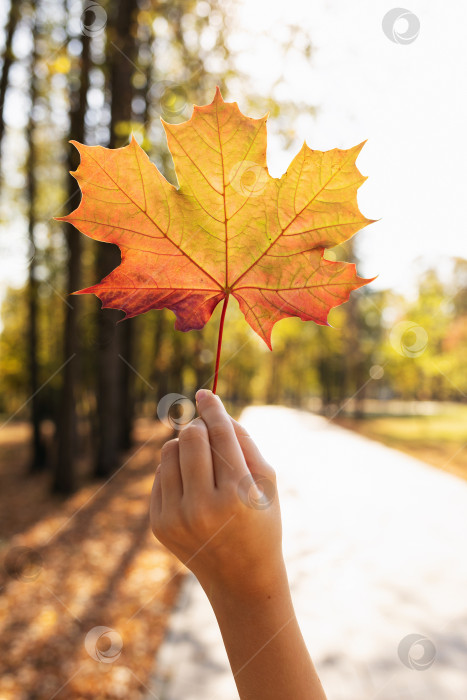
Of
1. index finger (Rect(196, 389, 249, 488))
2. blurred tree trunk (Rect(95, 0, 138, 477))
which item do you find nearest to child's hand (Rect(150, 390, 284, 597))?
index finger (Rect(196, 389, 249, 488))

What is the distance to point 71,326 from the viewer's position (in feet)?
25.8

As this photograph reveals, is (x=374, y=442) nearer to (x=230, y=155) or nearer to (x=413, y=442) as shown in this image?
(x=413, y=442)

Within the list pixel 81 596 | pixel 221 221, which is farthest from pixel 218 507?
pixel 81 596

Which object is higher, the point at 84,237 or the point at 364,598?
the point at 84,237

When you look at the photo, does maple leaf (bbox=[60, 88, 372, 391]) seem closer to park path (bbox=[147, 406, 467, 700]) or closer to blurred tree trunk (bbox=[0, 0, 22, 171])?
park path (bbox=[147, 406, 467, 700])

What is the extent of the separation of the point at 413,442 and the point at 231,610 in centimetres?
1983

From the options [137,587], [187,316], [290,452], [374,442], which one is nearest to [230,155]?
[187,316]

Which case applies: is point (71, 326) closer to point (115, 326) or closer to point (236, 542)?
point (115, 326)

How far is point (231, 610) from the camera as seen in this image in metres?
0.85

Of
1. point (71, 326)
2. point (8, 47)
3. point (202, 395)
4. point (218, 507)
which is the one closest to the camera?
point (218, 507)

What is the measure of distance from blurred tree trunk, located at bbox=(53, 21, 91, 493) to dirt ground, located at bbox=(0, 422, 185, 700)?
2.33 ft

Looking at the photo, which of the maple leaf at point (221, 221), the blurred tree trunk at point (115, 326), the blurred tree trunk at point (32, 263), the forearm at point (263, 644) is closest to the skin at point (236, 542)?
the forearm at point (263, 644)

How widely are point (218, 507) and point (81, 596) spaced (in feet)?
17.5

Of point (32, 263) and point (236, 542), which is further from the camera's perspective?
point (32, 263)
